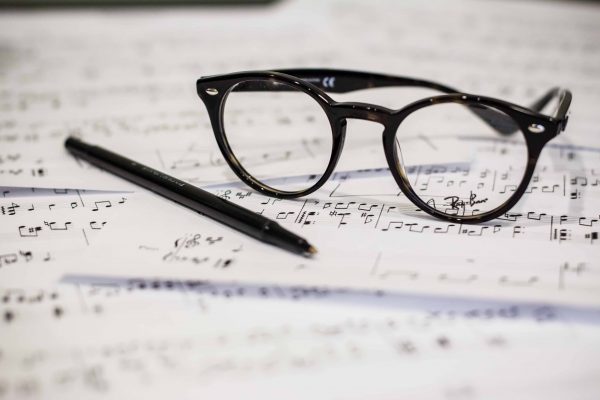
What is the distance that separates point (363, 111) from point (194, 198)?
0.17 metres

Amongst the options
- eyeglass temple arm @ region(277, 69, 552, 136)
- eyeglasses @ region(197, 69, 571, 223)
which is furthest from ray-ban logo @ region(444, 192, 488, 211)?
eyeglass temple arm @ region(277, 69, 552, 136)


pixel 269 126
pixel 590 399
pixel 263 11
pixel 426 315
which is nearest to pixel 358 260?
pixel 426 315

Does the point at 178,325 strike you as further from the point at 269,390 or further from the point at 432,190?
the point at 432,190

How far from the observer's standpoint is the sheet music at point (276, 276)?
1.33 ft

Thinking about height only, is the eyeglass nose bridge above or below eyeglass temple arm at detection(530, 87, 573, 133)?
below

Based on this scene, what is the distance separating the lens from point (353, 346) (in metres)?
0.43

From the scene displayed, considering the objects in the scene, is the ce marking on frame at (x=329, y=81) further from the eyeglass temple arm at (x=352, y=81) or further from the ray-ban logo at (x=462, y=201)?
the ray-ban logo at (x=462, y=201)

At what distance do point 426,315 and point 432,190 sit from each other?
195 millimetres

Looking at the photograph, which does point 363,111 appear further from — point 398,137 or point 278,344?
point 278,344

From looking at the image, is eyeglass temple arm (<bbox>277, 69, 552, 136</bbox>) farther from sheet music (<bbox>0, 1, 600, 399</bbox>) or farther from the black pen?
the black pen

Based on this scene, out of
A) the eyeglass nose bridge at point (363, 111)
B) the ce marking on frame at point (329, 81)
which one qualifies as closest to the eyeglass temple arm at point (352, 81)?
the ce marking on frame at point (329, 81)

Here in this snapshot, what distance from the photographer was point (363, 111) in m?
0.58

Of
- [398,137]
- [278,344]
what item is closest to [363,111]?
[398,137]

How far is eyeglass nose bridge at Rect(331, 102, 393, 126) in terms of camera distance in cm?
57
